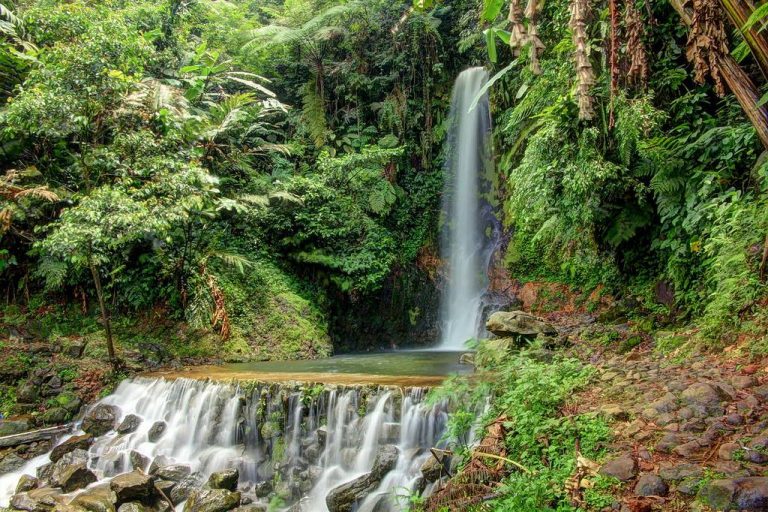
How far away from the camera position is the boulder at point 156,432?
24.2 ft

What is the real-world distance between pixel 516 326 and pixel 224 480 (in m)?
→ 4.39

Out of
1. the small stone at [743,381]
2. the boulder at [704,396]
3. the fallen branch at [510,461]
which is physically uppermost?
the small stone at [743,381]

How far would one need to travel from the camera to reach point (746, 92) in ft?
13.3

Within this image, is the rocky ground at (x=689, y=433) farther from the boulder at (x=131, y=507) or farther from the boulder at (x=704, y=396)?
the boulder at (x=131, y=507)

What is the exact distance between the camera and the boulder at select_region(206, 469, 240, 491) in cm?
598

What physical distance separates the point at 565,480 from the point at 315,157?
12261mm

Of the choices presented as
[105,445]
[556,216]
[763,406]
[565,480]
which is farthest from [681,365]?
[105,445]

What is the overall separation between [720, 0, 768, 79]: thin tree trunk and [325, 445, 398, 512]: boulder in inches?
192

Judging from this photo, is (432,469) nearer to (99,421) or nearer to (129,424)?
(129,424)

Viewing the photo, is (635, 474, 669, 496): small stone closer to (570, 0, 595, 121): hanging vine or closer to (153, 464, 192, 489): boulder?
(570, 0, 595, 121): hanging vine

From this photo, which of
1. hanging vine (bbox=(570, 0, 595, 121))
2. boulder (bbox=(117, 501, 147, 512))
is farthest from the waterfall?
hanging vine (bbox=(570, 0, 595, 121))

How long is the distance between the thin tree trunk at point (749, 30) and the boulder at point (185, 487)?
285 inches

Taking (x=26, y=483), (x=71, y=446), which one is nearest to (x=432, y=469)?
(x=26, y=483)

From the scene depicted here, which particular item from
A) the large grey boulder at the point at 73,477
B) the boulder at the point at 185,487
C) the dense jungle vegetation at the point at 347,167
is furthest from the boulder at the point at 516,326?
the large grey boulder at the point at 73,477
